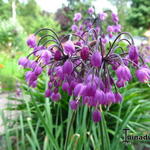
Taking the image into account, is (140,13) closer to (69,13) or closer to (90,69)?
(69,13)

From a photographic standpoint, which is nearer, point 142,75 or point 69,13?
point 142,75

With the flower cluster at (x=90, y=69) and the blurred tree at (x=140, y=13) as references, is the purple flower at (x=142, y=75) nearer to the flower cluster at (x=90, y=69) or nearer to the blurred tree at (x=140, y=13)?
the flower cluster at (x=90, y=69)

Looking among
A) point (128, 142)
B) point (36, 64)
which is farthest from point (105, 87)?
point (128, 142)

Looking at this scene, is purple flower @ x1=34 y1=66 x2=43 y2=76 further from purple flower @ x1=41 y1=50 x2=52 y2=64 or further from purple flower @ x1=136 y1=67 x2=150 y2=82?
purple flower @ x1=136 y1=67 x2=150 y2=82

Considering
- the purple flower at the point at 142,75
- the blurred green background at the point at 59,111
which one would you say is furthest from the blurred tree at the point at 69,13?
the purple flower at the point at 142,75

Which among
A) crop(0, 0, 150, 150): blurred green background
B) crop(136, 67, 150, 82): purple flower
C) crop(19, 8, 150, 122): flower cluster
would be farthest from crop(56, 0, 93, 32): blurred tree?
crop(136, 67, 150, 82): purple flower

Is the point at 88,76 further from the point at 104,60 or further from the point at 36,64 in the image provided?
the point at 36,64

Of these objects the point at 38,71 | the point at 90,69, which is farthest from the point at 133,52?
the point at 38,71

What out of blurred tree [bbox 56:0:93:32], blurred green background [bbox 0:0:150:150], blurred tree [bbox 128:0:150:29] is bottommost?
blurred green background [bbox 0:0:150:150]
